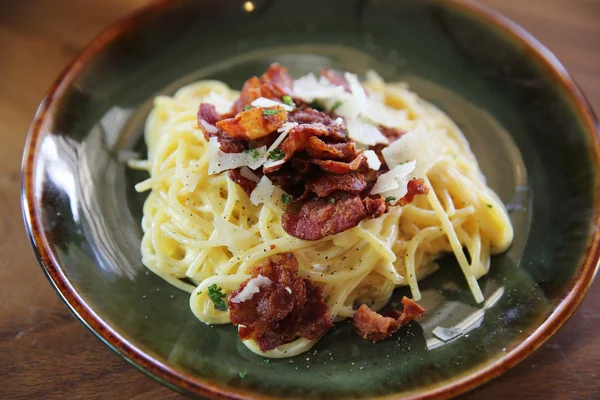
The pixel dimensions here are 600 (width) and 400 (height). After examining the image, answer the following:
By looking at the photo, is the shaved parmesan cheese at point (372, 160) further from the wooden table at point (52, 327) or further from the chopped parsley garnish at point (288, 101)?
the wooden table at point (52, 327)

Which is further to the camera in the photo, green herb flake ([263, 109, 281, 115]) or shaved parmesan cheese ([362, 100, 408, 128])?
shaved parmesan cheese ([362, 100, 408, 128])

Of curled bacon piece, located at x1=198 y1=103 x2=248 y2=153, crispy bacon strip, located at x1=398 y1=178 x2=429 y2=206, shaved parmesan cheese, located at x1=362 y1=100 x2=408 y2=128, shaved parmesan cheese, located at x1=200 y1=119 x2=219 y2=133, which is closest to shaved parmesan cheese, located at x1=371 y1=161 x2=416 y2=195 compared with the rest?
crispy bacon strip, located at x1=398 y1=178 x2=429 y2=206

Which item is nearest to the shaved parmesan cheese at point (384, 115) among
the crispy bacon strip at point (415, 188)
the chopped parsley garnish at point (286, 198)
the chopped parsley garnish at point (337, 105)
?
the chopped parsley garnish at point (337, 105)

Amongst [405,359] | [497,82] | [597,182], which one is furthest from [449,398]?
[497,82]

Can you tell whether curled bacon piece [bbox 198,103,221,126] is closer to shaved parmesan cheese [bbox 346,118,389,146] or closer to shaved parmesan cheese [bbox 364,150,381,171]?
shaved parmesan cheese [bbox 346,118,389,146]

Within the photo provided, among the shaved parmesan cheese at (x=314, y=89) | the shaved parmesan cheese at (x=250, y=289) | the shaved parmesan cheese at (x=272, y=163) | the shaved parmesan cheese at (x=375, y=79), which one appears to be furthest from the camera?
the shaved parmesan cheese at (x=375, y=79)

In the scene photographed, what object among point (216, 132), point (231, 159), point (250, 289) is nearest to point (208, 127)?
point (216, 132)

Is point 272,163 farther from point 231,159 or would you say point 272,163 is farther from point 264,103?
point 264,103
